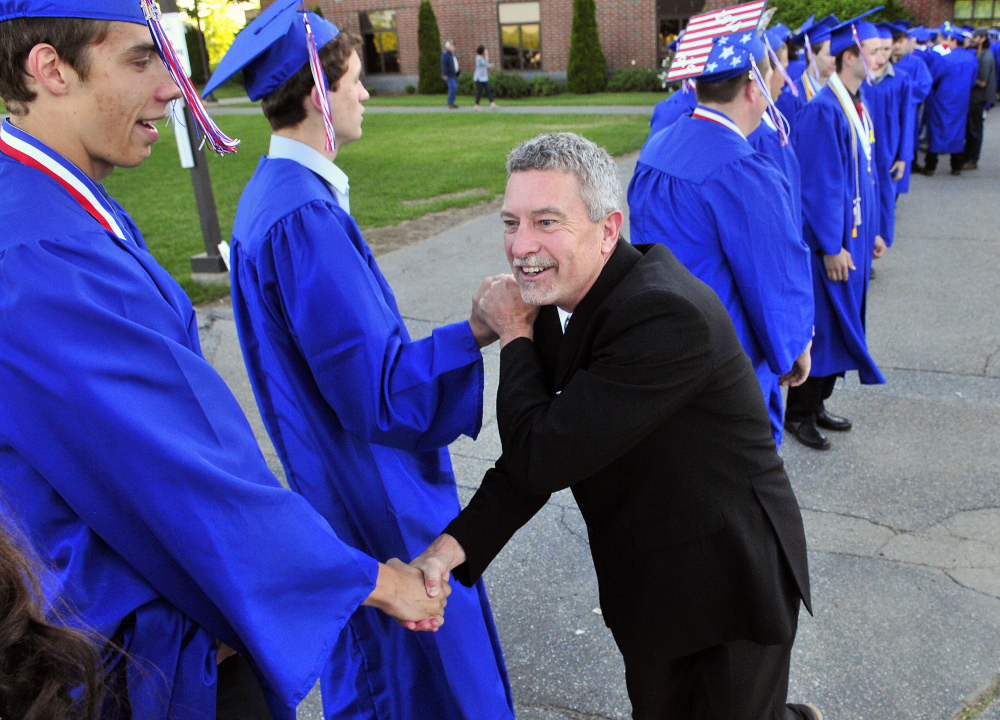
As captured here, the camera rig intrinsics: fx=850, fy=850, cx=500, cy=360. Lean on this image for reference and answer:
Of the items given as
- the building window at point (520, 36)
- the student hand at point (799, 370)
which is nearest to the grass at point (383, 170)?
the student hand at point (799, 370)

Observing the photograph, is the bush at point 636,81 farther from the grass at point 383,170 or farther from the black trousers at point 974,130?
the black trousers at point 974,130

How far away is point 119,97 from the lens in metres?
1.57

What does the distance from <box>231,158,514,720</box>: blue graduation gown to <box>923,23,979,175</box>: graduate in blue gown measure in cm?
1249

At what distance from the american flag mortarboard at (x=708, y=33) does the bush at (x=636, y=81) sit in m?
23.7

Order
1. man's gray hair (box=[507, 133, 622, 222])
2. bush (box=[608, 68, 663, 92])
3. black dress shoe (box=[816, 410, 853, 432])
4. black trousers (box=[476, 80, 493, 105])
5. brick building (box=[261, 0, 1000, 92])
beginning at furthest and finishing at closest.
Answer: brick building (box=[261, 0, 1000, 92])
bush (box=[608, 68, 663, 92])
black trousers (box=[476, 80, 493, 105])
black dress shoe (box=[816, 410, 853, 432])
man's gray hair (box=[507, 133, 622, 222])

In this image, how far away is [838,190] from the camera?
451cm

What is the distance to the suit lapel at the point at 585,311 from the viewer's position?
1.93 meters

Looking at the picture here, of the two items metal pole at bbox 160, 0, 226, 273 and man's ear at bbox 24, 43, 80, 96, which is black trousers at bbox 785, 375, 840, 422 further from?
metal pole at bbox 160, 0, 226, 273

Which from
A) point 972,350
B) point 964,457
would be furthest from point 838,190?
point 972,350

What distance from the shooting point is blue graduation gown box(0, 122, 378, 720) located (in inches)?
Answer: 52.5

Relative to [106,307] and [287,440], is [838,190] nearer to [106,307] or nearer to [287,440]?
[287,440]

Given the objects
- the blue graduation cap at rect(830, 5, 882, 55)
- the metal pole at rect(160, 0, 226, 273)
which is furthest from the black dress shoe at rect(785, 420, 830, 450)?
the metal pole at rect(160, 0, 226, 273)

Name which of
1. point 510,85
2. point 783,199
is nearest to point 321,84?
point 783,199

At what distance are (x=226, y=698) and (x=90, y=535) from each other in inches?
19.9
